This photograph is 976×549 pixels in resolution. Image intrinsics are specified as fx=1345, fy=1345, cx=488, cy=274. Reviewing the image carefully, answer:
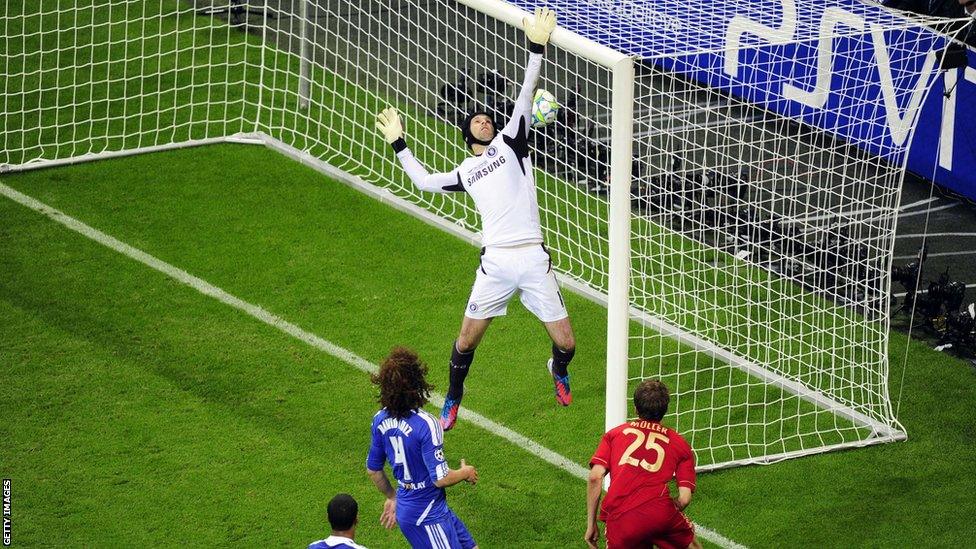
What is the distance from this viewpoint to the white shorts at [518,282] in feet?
32.4

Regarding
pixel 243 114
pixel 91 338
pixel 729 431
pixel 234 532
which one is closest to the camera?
pixel 234 532

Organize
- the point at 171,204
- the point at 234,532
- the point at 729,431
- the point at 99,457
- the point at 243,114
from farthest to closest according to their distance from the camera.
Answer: the point at 243,114, the point at 171,204, the point at 729,431, the point at 99,457, the point at 234,532

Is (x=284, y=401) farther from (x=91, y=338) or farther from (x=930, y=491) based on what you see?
(x=930, y=491)

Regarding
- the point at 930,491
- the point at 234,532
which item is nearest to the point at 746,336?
the point at 930,491

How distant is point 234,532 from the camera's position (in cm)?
973

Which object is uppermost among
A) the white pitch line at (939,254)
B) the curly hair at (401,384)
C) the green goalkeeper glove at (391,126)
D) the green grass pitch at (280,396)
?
the green goalkeeper glove at (391,126)

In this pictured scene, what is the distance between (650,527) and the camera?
319 inches

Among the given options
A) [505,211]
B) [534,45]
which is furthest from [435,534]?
[534,45]

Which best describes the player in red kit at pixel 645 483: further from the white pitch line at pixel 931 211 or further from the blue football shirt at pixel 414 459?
the white pitch line at pixel 931 211

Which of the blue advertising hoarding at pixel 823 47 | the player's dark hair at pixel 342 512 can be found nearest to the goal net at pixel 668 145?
the blue advertising hoarding at pixel 823 47

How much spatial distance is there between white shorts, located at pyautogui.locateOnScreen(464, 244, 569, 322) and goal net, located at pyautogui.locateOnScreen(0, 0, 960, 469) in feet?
1.60

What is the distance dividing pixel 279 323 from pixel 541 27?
14.2 feet

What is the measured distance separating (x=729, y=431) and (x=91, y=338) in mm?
5709

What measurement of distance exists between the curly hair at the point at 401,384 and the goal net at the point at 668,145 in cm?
239
